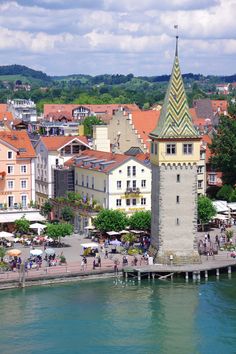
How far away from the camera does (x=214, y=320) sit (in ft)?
168

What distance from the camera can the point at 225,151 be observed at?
87250 millimetres

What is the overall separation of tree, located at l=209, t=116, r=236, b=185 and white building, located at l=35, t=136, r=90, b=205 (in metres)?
13.0

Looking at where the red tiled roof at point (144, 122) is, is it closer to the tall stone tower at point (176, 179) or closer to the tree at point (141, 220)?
the tree at point (141, 220)

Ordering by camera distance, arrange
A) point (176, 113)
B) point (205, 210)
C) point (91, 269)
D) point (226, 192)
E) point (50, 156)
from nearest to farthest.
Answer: point (91, 269)
point (176, 113)
point (205, 210)
point (50, 156)
point (226, 192)

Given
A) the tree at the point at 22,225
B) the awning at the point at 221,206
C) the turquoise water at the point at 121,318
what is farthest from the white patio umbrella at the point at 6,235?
the awning at the point at 221,206

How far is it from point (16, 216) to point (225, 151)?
75.8ft

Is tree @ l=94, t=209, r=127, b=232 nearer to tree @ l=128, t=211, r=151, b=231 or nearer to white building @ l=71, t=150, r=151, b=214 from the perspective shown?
tree @ l=128, t=211, r=151, b=231

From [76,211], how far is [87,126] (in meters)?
52.2

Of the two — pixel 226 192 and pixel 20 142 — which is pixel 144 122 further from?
pixel 20 142

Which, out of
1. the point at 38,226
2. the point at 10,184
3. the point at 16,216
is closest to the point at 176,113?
the point at 38,226

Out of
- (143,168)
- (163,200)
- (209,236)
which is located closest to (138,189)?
(143,168)

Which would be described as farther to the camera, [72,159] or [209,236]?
[72,159]

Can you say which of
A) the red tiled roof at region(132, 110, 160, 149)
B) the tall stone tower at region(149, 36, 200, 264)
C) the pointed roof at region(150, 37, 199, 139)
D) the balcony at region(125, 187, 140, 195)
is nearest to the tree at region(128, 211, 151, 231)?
the balcony at region(125, 187, 140, 195)

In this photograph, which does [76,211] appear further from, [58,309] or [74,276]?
[58,309]
